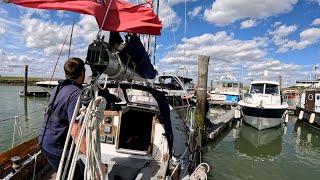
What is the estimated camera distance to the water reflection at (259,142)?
16.2m

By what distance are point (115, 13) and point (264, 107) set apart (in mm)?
18052

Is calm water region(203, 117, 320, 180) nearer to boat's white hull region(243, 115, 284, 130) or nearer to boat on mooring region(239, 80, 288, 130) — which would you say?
boat's white hull region(243, 115, 284, 130)

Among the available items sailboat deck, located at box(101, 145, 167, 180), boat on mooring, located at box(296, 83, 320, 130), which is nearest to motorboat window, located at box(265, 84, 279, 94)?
boat on mooring, located at box(296, 83, 320, 130)

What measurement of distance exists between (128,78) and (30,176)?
2.89 meters

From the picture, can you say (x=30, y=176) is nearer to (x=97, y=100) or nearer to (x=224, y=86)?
(x=97, y=100)

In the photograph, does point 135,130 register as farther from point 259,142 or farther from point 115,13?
point 259,142

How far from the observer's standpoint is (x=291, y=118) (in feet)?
94.4

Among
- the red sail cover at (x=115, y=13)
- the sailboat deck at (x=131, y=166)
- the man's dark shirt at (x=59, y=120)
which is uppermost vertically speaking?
the red sail cover at (x=115, y=13)

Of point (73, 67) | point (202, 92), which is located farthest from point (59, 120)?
point (202, 92)

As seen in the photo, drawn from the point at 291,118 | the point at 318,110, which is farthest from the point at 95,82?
the point at 291,118

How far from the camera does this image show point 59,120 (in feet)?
12.1

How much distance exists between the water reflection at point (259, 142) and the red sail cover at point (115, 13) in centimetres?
1223

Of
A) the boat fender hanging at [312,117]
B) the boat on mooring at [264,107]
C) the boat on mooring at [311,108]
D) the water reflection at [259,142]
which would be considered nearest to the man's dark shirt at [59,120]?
the water reflection at [259,142]

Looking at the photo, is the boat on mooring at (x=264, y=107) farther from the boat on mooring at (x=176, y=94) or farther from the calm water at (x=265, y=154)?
the boat on mooring at (x=176, y=94)
